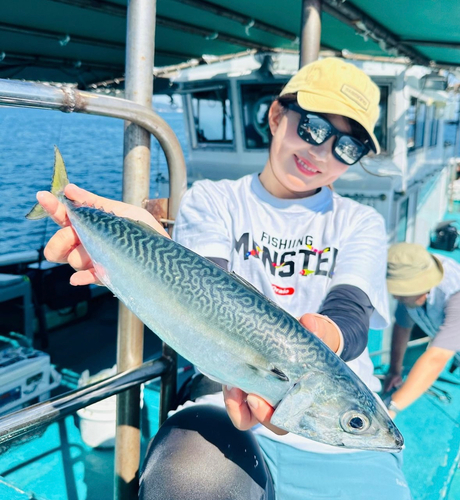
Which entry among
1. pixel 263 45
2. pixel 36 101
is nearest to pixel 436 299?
pixel 36 101

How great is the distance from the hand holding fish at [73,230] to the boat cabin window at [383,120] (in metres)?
7.21

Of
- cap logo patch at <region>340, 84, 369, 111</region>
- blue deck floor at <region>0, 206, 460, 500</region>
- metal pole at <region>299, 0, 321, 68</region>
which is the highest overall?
metal pole at <region>299, 0, 321, 68</region>

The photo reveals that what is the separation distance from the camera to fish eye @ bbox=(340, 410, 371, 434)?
1.33 m

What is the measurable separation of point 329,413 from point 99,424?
2.34 metres

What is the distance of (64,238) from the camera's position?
1.68 m

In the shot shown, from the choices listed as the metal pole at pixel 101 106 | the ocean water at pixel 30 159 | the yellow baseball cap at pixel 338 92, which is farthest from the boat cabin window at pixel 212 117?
the metal pole at pixel 101 106

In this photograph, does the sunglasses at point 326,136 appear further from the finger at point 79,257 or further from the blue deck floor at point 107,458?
the blue deck floor at point 107,458

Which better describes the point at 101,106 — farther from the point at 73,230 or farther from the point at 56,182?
the point at 73,230

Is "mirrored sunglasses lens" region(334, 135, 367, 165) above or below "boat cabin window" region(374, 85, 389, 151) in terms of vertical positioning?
below

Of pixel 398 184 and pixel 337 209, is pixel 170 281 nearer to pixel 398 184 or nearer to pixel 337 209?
pixel 337 209

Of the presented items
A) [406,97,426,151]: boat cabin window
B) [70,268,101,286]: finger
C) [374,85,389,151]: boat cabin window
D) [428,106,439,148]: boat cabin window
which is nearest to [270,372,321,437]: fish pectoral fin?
[70,268,101,286]: finger

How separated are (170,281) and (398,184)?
749 centimetres

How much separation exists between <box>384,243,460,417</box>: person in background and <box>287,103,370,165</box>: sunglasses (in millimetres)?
2112

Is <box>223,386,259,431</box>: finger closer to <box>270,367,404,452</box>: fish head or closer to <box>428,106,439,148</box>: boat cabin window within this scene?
<box>270,367,404,452</box>: fish head
